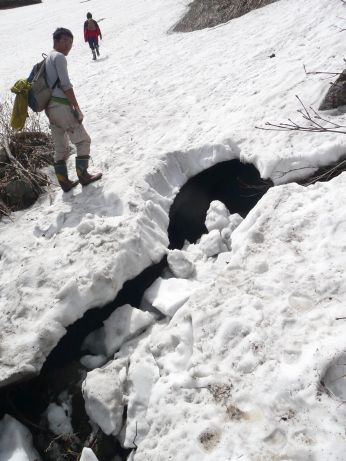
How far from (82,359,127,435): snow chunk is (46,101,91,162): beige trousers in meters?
2.96

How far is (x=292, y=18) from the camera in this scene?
330 inches

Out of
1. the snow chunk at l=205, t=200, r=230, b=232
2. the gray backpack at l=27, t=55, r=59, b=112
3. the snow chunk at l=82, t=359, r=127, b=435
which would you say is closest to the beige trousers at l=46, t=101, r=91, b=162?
the gray backpack at l=27, t=55, r=59, b=112

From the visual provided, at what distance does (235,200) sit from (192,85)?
3.54 m

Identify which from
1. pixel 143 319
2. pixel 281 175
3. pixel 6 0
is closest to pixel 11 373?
pixel 143 319

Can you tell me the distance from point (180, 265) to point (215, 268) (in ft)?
1.28

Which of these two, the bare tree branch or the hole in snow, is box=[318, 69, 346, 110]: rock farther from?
the hole in snow

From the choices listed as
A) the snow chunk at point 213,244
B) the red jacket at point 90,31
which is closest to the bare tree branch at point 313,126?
the snow chunk at point 213,244

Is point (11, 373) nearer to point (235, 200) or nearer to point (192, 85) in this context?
point (235, 200)

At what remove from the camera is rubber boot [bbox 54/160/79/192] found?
191 inches

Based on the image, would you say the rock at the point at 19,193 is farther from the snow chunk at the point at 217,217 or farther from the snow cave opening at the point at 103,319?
the snow chunk at the point at 217,217

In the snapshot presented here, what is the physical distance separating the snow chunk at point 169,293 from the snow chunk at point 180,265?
0.35 ft

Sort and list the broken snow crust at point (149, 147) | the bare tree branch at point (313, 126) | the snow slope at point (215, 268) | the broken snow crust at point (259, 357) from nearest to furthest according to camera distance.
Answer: the bare tree branch at point (313, 126), the broken snow crust at point (259, 357), the snow slope at point (215, 268), the broken snow crust at point (149, 147)

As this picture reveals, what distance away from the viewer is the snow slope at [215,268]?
7.89 ft

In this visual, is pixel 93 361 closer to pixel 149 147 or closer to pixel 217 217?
pixel 217 217
